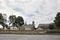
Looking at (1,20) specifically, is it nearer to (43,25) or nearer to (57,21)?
(57,21)

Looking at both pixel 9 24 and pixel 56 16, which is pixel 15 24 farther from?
pixel 56 16

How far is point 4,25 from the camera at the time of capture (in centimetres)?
6906

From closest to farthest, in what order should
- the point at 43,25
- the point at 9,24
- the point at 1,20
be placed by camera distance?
the point at 1,20 → the point at 9,24 → the point at 43,25

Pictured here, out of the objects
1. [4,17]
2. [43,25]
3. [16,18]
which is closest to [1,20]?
[4,17]

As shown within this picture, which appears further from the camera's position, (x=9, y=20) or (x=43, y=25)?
(x=43, y=25)

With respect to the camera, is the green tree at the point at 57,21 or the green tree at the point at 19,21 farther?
the green tree at the point at 19,21

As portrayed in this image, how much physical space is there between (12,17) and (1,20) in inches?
364

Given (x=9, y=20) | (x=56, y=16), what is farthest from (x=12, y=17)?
(x=56, y=16)

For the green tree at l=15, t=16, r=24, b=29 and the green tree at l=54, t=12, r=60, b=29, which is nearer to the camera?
the green tree at l=54, t=12, r=60, b=29

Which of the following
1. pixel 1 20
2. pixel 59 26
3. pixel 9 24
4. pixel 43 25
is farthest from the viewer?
pixel 43 25

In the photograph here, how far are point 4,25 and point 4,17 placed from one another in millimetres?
3380

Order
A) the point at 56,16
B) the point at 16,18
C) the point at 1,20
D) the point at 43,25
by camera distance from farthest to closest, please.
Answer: the point at 43,25 → the point at 16,18 → the point at 1,20 → the point at 56,16

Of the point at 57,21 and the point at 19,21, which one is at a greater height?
the point at 19,21

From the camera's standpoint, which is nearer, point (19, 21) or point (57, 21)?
point (57, 21)
